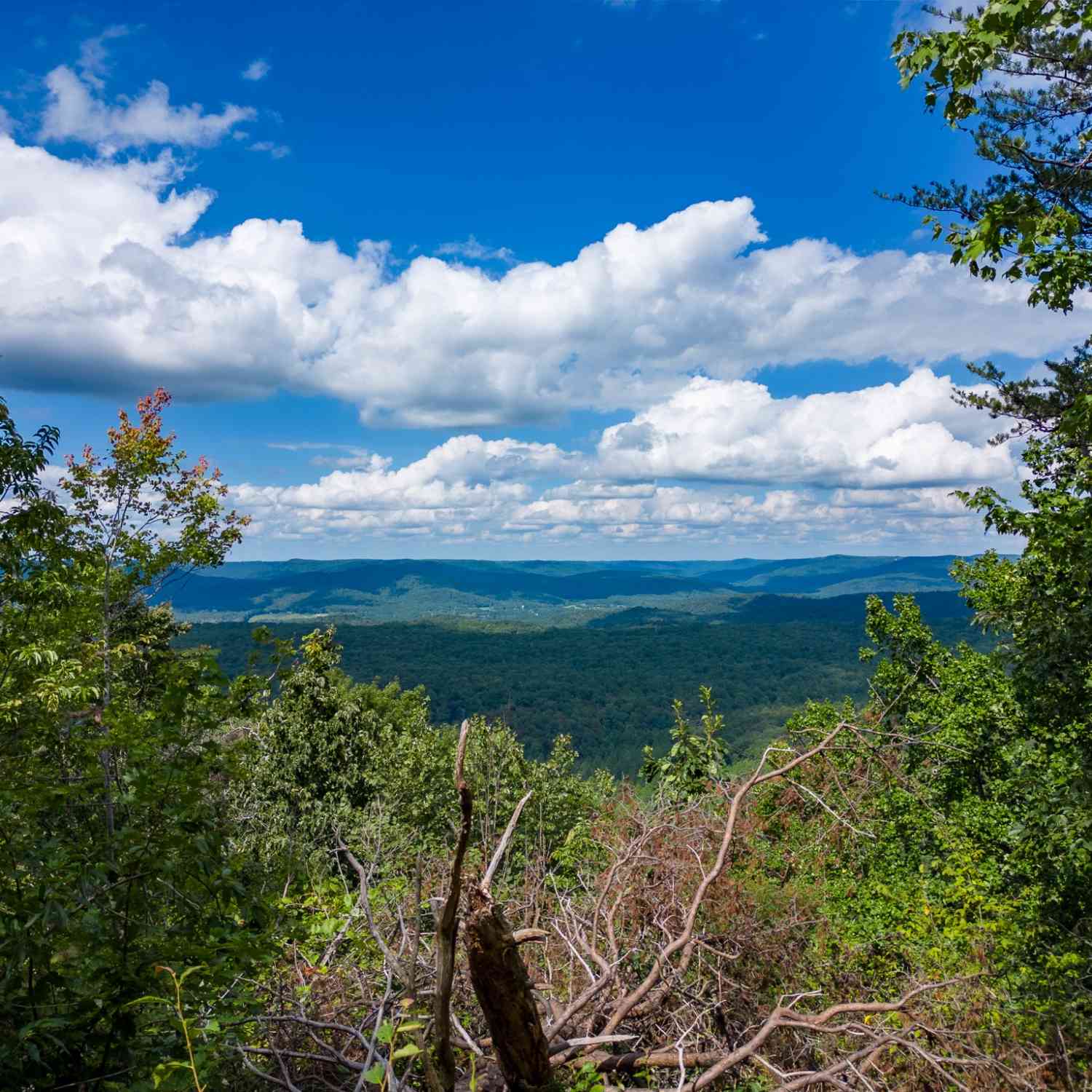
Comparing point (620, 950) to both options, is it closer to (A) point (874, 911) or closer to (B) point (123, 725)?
(B) point (123, 725)

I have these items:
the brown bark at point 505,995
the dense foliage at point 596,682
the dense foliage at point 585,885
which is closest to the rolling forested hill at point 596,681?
the dense foliage at point 596,682

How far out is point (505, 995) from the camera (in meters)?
3.14

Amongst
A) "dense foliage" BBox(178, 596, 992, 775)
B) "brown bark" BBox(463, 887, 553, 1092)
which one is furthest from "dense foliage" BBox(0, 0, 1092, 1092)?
"dense foliage" BBox(178, 596, 992, 775)

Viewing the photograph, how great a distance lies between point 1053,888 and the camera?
A: 1079 cm

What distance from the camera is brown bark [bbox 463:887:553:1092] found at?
3.04m

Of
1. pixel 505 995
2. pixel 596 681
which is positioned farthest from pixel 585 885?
pixel 596 681

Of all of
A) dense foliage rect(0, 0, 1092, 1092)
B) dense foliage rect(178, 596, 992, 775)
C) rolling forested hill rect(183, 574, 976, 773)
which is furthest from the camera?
rolling forested hill rect(183, 574, 976, 773)

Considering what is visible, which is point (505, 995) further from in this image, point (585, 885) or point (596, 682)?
point (596, 682)

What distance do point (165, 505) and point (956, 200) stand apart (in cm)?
1551

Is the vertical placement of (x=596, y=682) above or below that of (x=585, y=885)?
below

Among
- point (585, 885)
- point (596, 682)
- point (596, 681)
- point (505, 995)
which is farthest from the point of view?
point (596, 681)

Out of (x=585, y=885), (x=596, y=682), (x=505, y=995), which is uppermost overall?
(x=505, y=995)

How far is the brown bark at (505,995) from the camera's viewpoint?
9.96ft

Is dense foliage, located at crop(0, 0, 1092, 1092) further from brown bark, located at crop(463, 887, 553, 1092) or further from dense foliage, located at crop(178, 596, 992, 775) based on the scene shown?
dense foliage, located at crop(178, 596, 992, 775)
